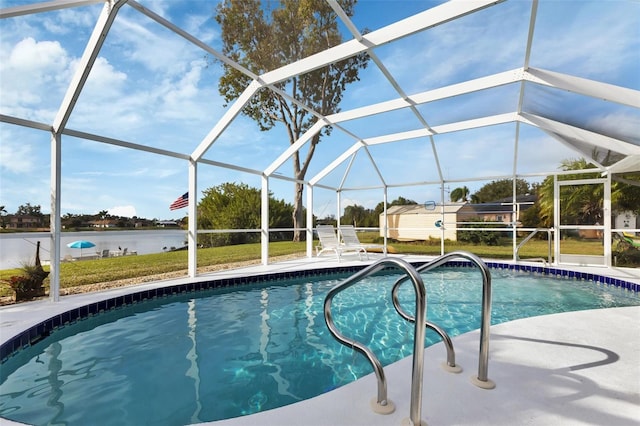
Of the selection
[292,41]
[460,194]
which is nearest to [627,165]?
[292,41]

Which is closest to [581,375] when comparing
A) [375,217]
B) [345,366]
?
[345,366]

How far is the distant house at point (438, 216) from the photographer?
11.6m

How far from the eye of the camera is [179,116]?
1272 centimetres

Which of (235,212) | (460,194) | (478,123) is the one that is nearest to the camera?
(478,123)

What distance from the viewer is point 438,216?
50.8 ft

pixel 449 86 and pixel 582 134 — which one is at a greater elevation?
pixel 449 86

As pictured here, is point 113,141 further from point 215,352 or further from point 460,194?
point 460,194

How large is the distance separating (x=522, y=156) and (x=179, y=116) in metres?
12.0

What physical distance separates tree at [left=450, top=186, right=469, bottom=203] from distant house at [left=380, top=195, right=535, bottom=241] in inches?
69.1

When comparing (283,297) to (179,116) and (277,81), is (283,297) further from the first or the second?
(179,116)

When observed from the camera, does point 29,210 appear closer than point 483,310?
No

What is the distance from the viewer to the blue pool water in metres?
2.48

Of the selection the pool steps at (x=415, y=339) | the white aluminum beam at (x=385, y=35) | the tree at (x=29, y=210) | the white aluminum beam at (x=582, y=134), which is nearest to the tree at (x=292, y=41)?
the white aluminum beam at (x=385, y=35)

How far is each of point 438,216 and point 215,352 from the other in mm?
13864
